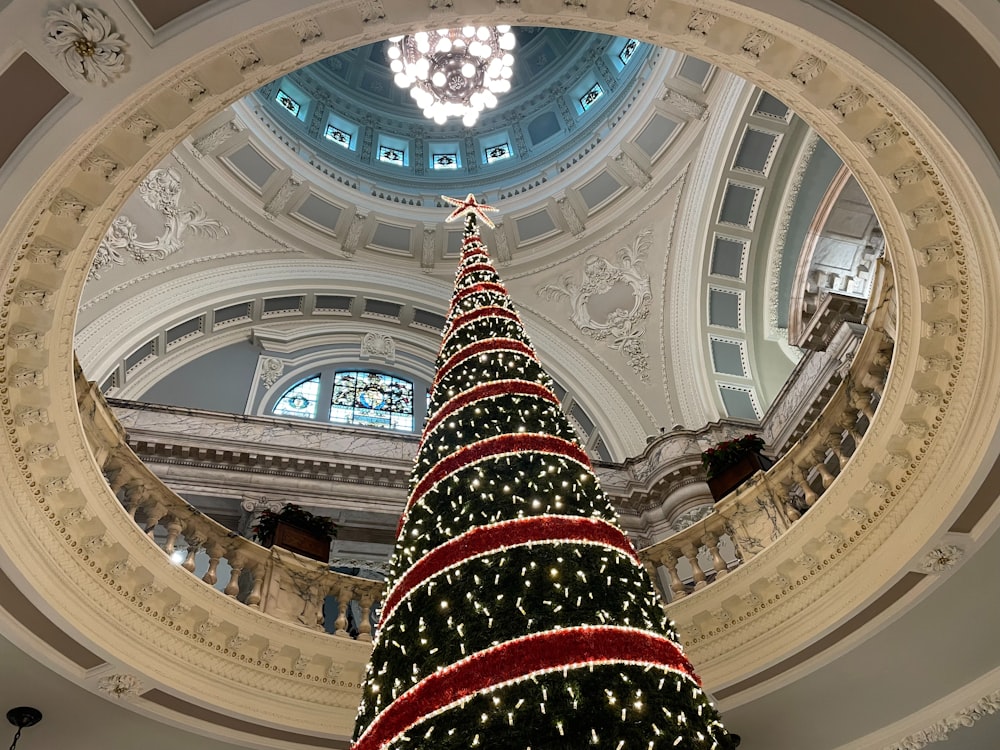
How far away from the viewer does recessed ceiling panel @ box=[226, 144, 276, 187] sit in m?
→ 14.0

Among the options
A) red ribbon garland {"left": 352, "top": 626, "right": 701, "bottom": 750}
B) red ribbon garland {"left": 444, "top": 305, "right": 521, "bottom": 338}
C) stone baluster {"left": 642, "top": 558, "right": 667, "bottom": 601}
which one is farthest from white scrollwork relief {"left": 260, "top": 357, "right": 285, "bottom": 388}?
red ribbon garland {"left": 352, "top": 626, "right": 701, "bottom": 750}

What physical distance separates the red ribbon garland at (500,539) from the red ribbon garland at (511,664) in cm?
59

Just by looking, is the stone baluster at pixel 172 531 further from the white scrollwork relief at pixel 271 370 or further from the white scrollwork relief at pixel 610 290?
the white scrollwork relief at pixel 610 290

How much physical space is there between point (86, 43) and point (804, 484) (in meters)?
6.72

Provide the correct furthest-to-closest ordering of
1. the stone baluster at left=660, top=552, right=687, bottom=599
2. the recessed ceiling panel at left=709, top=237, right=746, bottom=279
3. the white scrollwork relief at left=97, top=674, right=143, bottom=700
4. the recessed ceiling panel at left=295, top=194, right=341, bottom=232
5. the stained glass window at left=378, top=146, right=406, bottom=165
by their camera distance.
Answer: the stained glass window at left=378, top=146, right=406, bottom=165, the recessed ceiling panel at left=295, top=194, right=341, bottom=232, the recessed ceiling panel at left=709, top=237, right=746, bottom=279, the stone baluster at left=660, top=552, right=687, bottom=599, the white scrollwork relief at left=97, top=674, right=143, bottom=700

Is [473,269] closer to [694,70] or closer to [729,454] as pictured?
[729,454]

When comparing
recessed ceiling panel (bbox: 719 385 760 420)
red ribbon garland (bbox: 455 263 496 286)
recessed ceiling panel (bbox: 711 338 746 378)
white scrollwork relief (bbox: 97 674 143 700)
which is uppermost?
recessed ceiling panel (bbox: 711 338 746 378)

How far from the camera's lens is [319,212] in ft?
50.6

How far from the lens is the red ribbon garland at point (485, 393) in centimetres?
476

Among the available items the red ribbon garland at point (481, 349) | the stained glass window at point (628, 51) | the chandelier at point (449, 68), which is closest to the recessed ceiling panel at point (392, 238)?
the chandelier at point (449, 68)

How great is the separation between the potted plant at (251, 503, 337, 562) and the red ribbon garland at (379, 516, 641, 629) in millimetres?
4233

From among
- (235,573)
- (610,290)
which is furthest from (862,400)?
(610,290)

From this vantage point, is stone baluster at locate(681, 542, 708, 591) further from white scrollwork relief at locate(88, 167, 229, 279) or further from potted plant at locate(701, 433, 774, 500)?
white scrollwork relief at locate(88, 167, 229, 279)

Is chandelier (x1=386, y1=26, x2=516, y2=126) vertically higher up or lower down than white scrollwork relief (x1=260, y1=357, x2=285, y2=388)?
higher up
